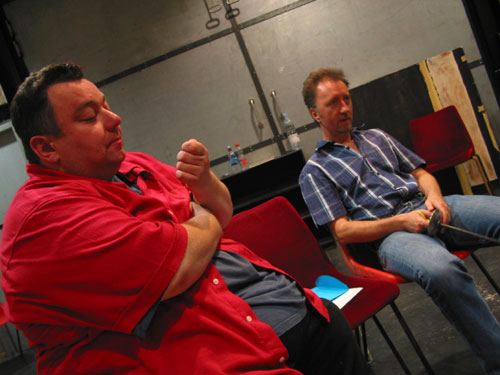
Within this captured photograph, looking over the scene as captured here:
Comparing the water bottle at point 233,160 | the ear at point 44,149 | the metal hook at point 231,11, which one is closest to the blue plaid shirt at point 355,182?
the ear at point 44,149

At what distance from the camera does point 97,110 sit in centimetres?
108

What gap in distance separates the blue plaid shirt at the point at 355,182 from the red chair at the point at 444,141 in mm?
1831

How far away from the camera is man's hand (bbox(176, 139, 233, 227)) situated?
1.15 meters

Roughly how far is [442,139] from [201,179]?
3.38 meters

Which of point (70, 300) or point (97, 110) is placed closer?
point (70, 300)

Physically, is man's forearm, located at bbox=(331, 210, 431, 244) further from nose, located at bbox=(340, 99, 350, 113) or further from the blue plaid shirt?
nose, located at bbox=(340, 99, 350, 113)

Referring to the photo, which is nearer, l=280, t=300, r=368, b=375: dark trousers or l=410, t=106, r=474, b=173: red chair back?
l=280, t=300, r=368, b=375: dark trousers

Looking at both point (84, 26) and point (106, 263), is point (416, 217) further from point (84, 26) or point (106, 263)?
Answer: point (84, 26)

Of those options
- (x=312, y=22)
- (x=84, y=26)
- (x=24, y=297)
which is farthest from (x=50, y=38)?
(x=24, y=297)

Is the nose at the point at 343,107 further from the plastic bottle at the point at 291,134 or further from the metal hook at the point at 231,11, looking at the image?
the metal hook at the point at 231,11

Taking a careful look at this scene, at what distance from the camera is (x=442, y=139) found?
3.84 meters

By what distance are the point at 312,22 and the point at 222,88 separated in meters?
1.40

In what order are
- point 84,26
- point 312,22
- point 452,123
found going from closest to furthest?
point 452,123 → point 312,22 → point 84,26

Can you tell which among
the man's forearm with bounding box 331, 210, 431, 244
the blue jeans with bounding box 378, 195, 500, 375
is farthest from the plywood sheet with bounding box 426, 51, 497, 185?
the man's forearm with bounding box 331, 210, 431, 244
